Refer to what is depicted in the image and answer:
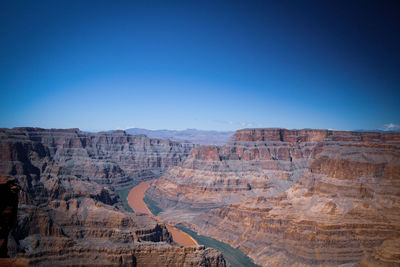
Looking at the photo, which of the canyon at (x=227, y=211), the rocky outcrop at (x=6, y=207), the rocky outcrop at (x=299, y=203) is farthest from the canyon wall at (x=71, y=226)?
the rocky outcrop at (x=6, y=207)

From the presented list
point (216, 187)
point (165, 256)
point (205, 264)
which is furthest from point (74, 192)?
point (216, 187)

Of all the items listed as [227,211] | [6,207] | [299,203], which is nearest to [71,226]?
[227,211]

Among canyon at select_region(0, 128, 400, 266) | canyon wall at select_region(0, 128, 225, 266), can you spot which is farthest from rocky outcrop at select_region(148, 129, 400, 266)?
canyon wall at select_region(0, 128, 225, 266)

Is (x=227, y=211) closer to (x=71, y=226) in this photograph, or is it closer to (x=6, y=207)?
(x=71, y=226)

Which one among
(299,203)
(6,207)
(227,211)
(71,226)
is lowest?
(227,211)

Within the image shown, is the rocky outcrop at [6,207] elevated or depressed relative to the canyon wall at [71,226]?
elevated

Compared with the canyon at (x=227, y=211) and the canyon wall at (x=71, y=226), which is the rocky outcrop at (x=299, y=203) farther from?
the canyon wall at (x=71, y=226)

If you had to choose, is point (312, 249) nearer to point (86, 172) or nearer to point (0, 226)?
point (0, 226)
